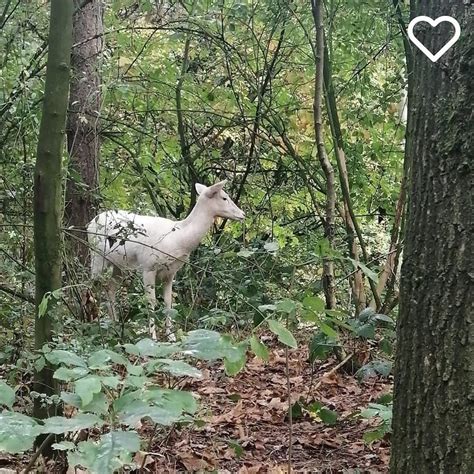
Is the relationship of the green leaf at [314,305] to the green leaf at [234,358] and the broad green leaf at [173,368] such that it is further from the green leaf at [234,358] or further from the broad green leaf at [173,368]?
the broad green leaf at [173,368]

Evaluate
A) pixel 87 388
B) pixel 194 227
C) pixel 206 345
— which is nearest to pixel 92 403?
pixel 87 388

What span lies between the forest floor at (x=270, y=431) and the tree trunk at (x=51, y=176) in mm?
768

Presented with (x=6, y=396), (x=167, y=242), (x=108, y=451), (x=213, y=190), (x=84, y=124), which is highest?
(x=84, y=124)

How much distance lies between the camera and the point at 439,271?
2348mm

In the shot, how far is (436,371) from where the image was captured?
235 centimetres

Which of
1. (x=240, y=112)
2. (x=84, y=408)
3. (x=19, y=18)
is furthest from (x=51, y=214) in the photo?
(x=240, y=112)

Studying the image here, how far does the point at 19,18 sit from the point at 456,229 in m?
4.52

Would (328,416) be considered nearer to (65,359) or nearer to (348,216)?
(65,359)

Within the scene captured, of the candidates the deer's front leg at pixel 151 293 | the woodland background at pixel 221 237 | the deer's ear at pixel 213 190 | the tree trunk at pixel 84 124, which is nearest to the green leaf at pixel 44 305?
the woodland background at pixel 221 237

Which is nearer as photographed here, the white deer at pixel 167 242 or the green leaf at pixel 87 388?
the green leaf at pixel 87 388

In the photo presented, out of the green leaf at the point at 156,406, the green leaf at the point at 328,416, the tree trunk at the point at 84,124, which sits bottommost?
the green leaf at the point at 328,416

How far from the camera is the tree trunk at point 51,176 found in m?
3.33

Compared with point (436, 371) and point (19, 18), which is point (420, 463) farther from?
point (19, 18)

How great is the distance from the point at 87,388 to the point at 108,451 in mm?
179
